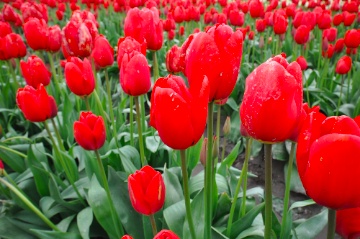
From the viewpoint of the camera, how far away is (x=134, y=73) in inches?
50.6

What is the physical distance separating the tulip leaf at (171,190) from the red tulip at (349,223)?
3.05 ft

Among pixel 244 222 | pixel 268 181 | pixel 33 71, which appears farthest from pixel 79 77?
pixel 268 181

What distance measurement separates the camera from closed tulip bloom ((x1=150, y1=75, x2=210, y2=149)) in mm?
729

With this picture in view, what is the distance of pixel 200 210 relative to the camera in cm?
136

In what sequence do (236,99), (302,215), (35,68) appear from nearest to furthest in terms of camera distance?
(35,68), (302,215), (236,99)

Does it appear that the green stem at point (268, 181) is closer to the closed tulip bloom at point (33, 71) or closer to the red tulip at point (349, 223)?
the red tulip at point (349, 223)

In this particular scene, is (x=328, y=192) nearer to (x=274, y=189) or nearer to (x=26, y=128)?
(x=274, y=189)

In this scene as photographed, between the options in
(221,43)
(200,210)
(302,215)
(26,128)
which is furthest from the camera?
(26,128)

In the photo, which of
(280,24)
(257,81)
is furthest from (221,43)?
(280,24)

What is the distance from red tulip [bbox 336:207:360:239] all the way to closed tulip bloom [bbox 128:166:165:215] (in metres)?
0.44

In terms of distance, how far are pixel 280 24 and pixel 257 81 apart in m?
2.45

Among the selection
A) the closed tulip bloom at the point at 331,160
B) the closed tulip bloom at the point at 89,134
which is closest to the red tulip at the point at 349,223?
the closed tulip bloom at the point at 331,160

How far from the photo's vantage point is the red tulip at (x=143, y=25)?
1.58 metres

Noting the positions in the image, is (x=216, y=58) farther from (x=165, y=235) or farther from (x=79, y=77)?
(x=79, y=77)
